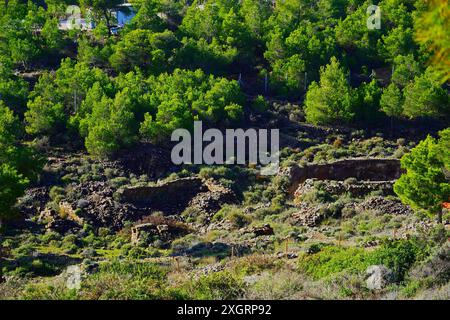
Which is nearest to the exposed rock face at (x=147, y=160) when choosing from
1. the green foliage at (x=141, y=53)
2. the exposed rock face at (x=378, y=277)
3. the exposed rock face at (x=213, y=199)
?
the exposed rock face at (x=213, y=199)

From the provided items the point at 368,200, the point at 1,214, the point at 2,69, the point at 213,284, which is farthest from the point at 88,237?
the point at 2,69

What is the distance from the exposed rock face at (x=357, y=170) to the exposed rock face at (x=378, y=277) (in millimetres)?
16992

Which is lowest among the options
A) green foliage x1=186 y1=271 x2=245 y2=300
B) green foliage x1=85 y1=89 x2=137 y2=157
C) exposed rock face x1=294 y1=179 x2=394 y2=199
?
green foliage x1=186 y1=271 x2=245 y2=300

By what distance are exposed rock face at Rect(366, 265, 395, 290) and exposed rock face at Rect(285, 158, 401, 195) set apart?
1699cm

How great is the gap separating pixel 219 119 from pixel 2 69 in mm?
12460

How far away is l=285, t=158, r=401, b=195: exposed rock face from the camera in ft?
113

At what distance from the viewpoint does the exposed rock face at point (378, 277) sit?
647 inches

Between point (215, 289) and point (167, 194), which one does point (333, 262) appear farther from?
point (167, 194)

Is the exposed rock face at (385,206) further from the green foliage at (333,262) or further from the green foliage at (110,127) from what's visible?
the green foliage at (110,127)

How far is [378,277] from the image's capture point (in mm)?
16750

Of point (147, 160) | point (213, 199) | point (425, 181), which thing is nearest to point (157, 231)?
point (213, 199)

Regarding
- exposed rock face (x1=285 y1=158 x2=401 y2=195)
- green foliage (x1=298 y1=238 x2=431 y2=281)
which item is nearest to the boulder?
exposed rock face (x1=285 y1=158 x2=401 y2=195)

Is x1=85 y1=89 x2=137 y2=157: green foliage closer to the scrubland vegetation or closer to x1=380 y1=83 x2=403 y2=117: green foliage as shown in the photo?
the scrubland vegetation

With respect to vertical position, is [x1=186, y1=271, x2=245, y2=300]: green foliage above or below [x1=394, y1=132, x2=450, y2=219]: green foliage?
below
